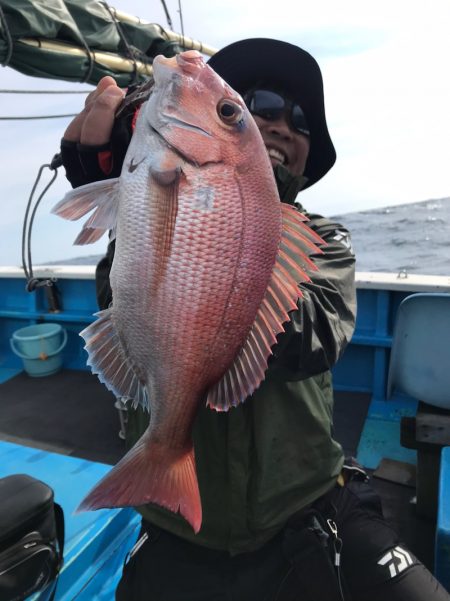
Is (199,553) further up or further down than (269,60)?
further down

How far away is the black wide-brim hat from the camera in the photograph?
7.36ft

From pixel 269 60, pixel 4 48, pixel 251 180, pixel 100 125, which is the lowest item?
pixel 251 180

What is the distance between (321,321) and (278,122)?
45.2 inches

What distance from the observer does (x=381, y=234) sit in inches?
633

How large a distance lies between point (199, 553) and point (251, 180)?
1578mm

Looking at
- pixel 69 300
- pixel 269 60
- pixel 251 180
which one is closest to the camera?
pixel 251 180

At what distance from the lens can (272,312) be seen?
4.19ft

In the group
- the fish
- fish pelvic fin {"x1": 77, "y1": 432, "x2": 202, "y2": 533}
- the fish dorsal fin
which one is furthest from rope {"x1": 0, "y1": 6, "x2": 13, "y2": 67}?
fish pelvic fin {"x1": 77, "y1": 432, "x2": 202, "y2": 533}

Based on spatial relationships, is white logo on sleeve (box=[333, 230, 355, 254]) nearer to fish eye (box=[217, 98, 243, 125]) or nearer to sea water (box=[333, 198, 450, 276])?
fish eye (box=[217, 98, 243, 125])

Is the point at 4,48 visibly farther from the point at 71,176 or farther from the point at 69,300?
the point at 69,300

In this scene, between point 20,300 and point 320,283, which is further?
point 20,300

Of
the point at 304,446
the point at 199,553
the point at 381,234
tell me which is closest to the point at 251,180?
the point at 304,446

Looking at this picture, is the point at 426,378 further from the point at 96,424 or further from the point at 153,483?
the point at 96,424

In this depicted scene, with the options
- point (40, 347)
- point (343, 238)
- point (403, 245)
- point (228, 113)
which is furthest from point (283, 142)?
point (403, 245)
